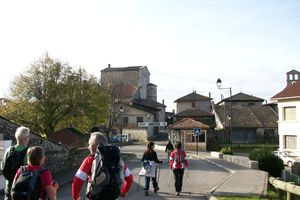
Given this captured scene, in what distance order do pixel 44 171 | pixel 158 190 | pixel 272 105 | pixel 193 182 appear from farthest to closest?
pixel 272 105, pixel 193 182, pixel 158 190, pixel 44 171

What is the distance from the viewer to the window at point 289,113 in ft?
141

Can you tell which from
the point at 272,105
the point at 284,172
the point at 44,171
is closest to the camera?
the point at 44,171

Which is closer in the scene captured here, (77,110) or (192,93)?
(77,110)

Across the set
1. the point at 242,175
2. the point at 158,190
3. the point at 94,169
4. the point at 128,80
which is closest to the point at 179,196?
the point at 158,190

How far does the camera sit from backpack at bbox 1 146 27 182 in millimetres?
6293

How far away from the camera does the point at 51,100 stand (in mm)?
27500

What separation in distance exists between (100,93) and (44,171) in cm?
2567

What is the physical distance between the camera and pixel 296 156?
133 feet

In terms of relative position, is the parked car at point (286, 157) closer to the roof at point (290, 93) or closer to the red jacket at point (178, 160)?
the roof at point (290, 93)

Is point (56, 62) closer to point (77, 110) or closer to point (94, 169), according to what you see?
point (77, 110)

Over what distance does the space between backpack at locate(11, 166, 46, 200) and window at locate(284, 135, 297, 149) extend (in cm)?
4077

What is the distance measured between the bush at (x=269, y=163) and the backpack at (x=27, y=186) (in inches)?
737

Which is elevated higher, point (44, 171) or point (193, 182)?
point (44, 171)

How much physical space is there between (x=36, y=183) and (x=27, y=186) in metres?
0.11
